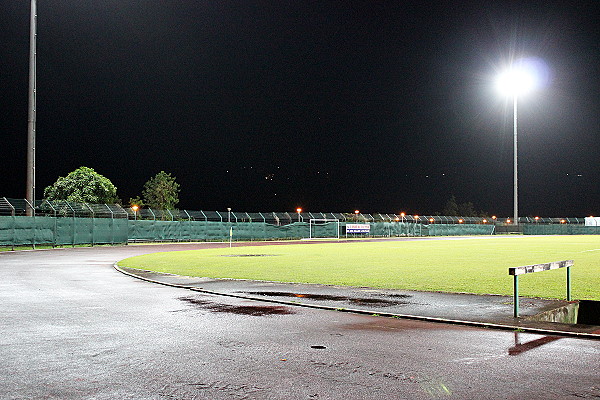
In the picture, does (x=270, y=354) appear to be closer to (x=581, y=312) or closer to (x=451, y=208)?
(x=581, y=312)

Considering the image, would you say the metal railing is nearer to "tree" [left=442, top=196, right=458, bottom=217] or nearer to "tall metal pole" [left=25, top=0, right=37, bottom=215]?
"tall metal pole" [left=25, top=0, right=37, bottom=215]

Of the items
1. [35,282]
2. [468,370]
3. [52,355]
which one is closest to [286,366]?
[468,370]

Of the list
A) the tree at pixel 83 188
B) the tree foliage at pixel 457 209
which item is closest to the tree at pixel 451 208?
the tree foliage at pixel 457 209

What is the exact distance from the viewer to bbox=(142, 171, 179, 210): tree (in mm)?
71688

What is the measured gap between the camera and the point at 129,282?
15.0 metres

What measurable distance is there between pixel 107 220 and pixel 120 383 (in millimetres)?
37960

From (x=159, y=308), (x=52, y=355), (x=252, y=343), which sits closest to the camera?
(x=52, y=355)

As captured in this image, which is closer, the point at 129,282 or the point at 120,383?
the point at 120,383

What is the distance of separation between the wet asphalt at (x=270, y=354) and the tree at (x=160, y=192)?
203ft

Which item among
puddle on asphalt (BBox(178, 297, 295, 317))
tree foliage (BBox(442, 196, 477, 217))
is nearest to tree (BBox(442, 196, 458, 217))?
tree foliage (BBox(442, 196, 477, 217))

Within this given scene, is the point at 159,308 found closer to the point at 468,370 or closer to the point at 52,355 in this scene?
the point at 52,355

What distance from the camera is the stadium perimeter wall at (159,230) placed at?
34438 millimetres

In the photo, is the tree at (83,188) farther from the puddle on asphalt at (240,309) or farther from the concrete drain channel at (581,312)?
the concrete drain channel at (581,312)

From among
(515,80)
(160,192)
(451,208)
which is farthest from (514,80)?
(451,208)
